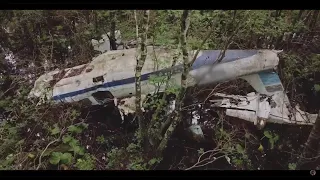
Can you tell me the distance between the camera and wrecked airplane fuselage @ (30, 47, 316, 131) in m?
2.30

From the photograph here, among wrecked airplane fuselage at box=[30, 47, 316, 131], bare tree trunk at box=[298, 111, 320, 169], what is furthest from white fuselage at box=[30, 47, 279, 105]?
bare tree trunk at box=[298, 111, 320, 169]

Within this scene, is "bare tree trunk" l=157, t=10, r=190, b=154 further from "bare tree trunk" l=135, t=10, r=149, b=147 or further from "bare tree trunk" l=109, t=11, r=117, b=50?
"bare tree trunk" l=109, t=11, r=117, b=50

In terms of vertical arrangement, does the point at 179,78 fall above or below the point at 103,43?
below

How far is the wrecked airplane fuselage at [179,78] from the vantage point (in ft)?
7.55

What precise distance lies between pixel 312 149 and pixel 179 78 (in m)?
0.90

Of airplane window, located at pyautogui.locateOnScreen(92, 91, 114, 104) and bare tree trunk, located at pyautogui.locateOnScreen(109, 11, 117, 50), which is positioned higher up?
bare tree trunk, located at pyautogui.locateOnScreen(109, 11, 117, 50)

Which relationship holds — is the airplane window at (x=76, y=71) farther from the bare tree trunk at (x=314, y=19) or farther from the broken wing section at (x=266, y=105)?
the bare tree trunk at (x=314, y=19)

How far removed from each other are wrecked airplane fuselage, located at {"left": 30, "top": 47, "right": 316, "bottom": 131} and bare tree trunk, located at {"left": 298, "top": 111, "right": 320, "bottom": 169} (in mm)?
54

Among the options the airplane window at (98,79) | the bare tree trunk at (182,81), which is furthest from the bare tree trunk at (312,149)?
the airplane window at (98,79)

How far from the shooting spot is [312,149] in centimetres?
232

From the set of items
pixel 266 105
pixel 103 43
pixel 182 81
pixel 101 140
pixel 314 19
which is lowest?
pixel 101 140

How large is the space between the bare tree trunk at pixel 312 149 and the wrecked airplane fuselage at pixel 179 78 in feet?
0.18

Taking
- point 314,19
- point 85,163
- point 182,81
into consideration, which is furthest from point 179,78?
point 314,19

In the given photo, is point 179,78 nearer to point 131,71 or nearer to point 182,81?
point 182,81
